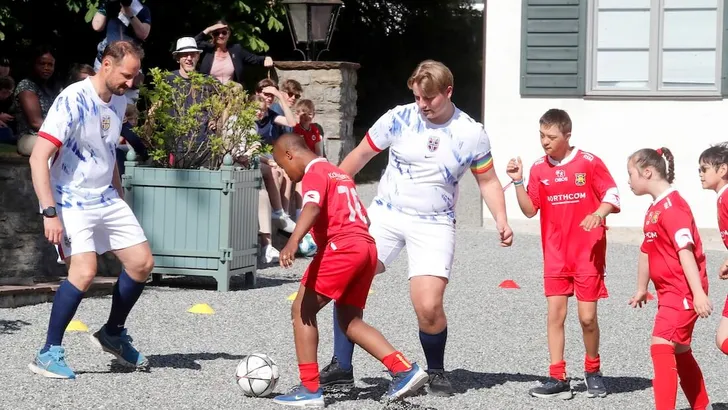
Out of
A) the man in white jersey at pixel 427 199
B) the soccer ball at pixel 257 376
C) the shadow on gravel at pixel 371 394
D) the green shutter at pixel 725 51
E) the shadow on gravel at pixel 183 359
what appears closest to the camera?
the shadow on gravel at pixel 371 394

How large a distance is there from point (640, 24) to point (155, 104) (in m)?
6.41

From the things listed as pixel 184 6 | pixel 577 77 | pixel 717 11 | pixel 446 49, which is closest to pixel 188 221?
pixel 577 77

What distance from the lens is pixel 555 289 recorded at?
264 inches

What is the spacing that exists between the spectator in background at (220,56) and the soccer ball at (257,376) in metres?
6.40

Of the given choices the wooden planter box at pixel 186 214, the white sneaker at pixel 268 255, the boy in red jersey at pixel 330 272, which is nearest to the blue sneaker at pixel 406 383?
the boy in red jersey at pixel 330 272

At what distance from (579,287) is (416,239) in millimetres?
871

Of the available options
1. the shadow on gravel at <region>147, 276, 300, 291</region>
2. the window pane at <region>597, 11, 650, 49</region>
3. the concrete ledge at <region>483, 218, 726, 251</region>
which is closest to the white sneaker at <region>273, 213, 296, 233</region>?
the shadow on gravel at <region>147, 276, 300, 291</region>

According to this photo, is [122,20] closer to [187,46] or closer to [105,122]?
[187,46]

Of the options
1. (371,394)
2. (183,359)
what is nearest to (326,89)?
(183,359)

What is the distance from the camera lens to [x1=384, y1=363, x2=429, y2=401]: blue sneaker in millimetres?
6090

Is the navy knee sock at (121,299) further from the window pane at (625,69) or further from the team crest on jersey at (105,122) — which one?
the window pane at (625,69)

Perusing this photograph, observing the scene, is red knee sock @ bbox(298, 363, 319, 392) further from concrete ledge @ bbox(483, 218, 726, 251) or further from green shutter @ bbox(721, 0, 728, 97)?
green shutter @ bbox(721, 0, 728, 97)

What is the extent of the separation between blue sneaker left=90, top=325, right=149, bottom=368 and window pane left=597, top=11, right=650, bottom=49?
881 centimetres

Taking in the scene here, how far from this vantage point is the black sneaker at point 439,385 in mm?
6473
